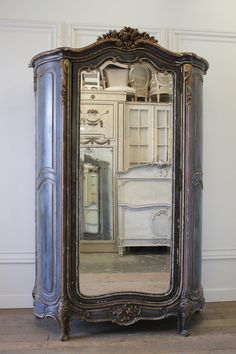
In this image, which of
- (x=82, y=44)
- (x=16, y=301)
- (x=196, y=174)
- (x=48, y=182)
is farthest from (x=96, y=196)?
(x=82, y=44)

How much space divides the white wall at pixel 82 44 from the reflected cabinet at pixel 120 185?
54 cm

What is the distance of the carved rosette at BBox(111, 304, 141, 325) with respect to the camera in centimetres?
224

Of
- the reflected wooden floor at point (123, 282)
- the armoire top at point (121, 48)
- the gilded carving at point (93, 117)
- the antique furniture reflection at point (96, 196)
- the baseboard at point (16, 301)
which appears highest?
the armoire top at point (121, 48)

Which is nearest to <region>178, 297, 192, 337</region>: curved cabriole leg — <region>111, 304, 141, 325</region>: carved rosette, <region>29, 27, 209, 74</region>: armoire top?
<region>111, 304, 141, 325</region>: carved rosette

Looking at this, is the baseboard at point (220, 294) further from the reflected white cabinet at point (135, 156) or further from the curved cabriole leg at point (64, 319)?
the curved cabriole leg at point (64, 319)

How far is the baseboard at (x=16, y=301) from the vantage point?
2785 millimetres

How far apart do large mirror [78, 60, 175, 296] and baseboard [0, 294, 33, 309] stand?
2.66 ft

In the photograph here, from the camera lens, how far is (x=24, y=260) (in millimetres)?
2785

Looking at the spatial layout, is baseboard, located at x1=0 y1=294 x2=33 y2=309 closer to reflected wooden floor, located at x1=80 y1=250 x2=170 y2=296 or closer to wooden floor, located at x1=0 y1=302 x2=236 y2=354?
wooden floor, located at x1=0 y1=302 x2=236 y2=354

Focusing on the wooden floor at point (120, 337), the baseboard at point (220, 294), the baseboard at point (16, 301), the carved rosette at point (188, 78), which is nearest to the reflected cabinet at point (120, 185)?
the carved rosette at point (188, 78)

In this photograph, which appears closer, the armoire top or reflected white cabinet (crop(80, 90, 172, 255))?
the armoire top

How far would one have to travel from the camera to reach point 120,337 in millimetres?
2322

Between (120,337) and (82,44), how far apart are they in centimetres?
229

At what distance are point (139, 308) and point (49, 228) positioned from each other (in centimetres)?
81
